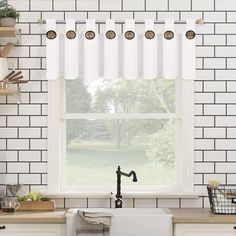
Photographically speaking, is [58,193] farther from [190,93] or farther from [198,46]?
[198,46]

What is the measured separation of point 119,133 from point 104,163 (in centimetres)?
27

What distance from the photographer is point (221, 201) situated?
432 cm

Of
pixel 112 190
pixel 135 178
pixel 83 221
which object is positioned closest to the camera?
pixel 83 221

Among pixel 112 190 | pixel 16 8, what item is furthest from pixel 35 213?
pixel 16 8

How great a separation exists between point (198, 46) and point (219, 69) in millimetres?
245

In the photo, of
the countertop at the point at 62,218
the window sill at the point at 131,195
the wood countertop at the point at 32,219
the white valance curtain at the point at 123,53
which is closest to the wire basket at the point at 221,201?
the countertop at the point at 62,218

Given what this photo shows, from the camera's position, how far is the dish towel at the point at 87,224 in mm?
4141

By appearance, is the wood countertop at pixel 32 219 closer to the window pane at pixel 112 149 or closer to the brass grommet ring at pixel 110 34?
the window pane at pixel 112 149

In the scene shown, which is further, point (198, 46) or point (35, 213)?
point (198, 46)

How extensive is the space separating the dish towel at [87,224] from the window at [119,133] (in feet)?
2.03

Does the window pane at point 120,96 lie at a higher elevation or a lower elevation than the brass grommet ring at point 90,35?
lower

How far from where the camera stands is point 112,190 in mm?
4770

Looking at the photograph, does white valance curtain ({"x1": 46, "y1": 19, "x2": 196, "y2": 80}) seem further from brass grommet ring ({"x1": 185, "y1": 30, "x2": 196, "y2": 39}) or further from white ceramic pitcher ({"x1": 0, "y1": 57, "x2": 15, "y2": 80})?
white ceramic pitcher ({"x1": 0, "y1": 57, "x2": 15, "y2": 80})

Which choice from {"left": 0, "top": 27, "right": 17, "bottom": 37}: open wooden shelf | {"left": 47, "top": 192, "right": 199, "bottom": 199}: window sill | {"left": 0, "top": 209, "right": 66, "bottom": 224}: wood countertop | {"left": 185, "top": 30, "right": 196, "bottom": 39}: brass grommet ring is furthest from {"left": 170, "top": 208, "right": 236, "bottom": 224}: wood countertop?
{"left": 0, "top": 27, "right": 17, "bottom": 37}: open wooden shelf
